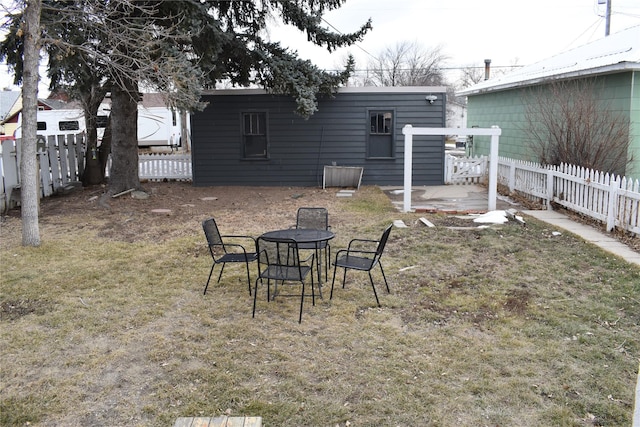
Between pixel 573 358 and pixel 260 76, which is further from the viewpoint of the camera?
pixel 260 76

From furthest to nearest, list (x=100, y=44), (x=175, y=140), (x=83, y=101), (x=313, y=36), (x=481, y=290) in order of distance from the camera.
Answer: (x=175, y=140) → (x=83, y=101) → (x=313, y=36) → (x=100, y=44) → (x=481, y=290)

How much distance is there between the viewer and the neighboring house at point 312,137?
14.6 meters

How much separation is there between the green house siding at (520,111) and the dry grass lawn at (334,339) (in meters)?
3.80

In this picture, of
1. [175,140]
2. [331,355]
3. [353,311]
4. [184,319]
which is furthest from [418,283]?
[175,140]

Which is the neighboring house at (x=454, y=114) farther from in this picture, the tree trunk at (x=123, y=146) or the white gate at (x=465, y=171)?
the tree trunk at (x=123, y=146)

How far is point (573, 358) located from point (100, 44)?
342 inches

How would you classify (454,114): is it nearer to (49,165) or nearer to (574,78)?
(574,78)

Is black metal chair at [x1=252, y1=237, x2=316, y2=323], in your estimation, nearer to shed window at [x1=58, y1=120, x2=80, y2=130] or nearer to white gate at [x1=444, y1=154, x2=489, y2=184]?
white gate at [x1=444, y1=154, x2=489, y2=184]

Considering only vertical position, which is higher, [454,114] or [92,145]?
[454,114]

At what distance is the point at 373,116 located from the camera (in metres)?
14.8

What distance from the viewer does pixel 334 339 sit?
4652 mm

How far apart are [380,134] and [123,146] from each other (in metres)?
6.71

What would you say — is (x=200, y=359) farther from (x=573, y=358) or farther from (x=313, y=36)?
(x=313, y=36)

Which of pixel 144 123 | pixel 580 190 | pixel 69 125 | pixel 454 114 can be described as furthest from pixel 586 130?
pixel 454 114
